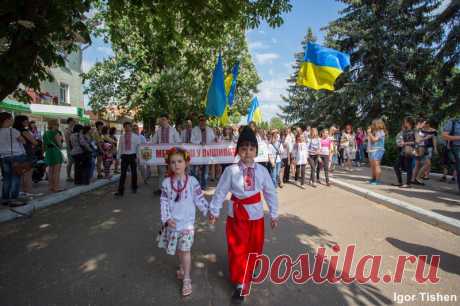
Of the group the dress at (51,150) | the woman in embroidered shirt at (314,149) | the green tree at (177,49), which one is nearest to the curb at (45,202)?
the dress at (51,150)

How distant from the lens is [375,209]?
6230mm

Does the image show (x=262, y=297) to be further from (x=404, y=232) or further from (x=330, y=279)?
(x=404, y=232)

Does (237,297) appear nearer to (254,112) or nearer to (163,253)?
(163,253)

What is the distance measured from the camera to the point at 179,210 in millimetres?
3002

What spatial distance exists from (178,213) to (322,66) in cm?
769

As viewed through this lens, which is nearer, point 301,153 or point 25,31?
point 25,31

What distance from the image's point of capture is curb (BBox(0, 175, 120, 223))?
18.0 ft

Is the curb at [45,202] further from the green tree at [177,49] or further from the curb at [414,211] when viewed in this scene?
the curb at [414,211]

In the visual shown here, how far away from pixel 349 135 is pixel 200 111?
35.6 ft

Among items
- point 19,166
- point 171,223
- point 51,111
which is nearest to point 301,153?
point 171,223

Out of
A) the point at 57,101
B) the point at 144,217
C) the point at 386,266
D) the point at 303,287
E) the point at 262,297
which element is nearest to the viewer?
the point at 262,297

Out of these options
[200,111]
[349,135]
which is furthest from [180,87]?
[349,135]

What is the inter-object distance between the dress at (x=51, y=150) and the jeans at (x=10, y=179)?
1065mm

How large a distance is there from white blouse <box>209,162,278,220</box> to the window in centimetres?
2605
